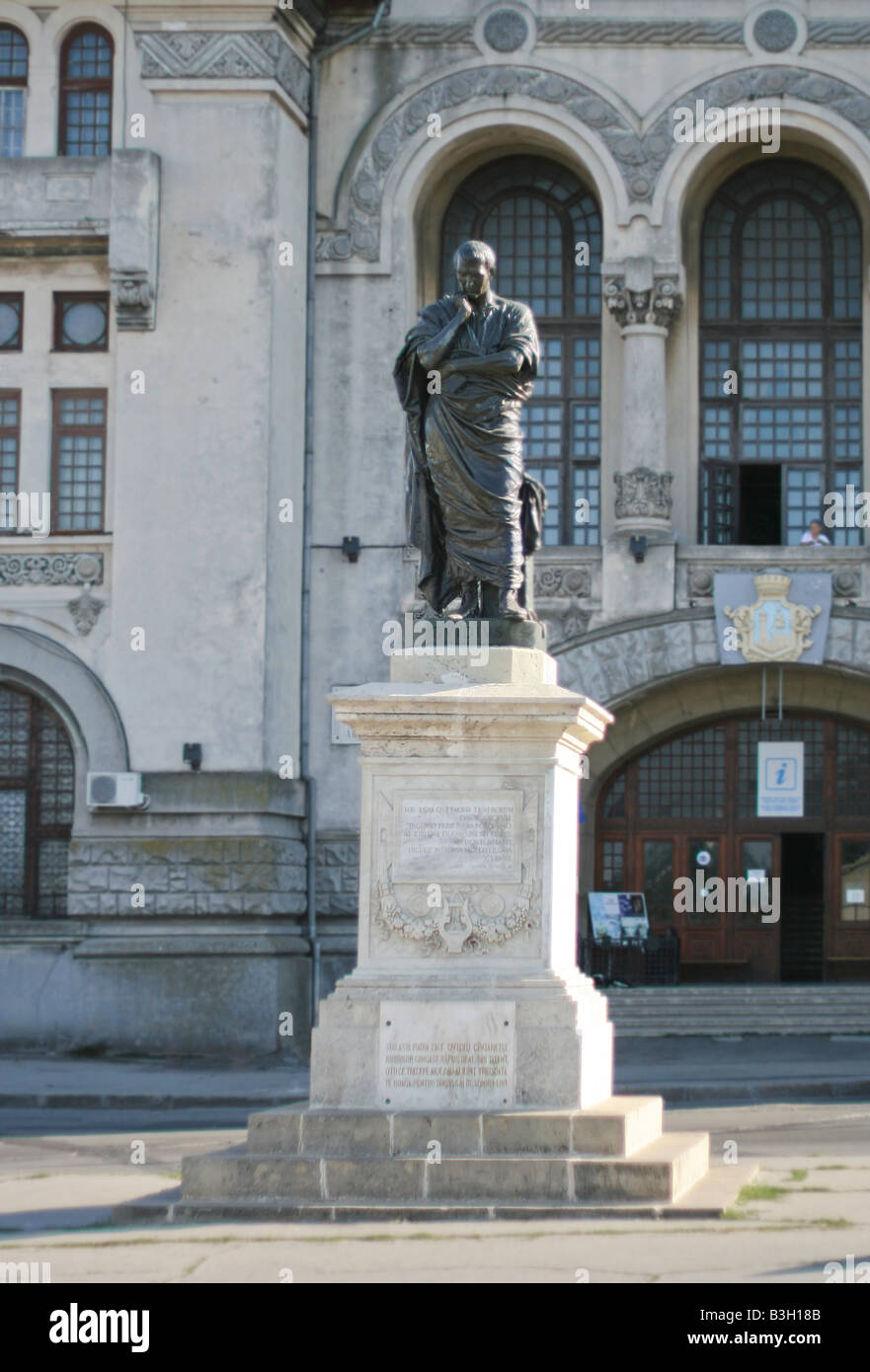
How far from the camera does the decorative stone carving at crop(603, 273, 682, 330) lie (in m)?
28.6

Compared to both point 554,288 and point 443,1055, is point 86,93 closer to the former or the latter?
point 554,288

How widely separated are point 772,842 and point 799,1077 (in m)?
7.97

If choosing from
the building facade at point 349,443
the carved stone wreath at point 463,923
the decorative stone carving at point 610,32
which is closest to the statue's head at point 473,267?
the carved stone wreath at point 463,923

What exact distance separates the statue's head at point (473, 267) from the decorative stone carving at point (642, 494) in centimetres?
1451

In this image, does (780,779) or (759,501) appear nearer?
(759,501)

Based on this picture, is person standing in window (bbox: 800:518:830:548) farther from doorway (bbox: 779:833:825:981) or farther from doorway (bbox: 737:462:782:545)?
Answer: doorway (bbox: 779:833:825:981)

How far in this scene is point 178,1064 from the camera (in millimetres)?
25719

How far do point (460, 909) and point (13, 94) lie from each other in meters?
19.4

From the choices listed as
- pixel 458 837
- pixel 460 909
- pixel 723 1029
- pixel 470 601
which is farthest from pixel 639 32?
pixel 460 909

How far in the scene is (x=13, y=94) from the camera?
28.9m

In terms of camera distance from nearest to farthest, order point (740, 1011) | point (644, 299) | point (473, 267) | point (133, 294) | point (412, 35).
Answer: point (473, 267)
point (133, 294)
point (740, 1011)
point (644, 299)
point (412, 35)

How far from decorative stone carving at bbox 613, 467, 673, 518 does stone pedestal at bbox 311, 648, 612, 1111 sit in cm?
1562

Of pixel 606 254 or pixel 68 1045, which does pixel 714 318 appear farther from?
pixel 68 1045

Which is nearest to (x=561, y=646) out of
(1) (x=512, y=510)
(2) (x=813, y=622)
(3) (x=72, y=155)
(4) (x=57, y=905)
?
(2) (x=813, y=622)
